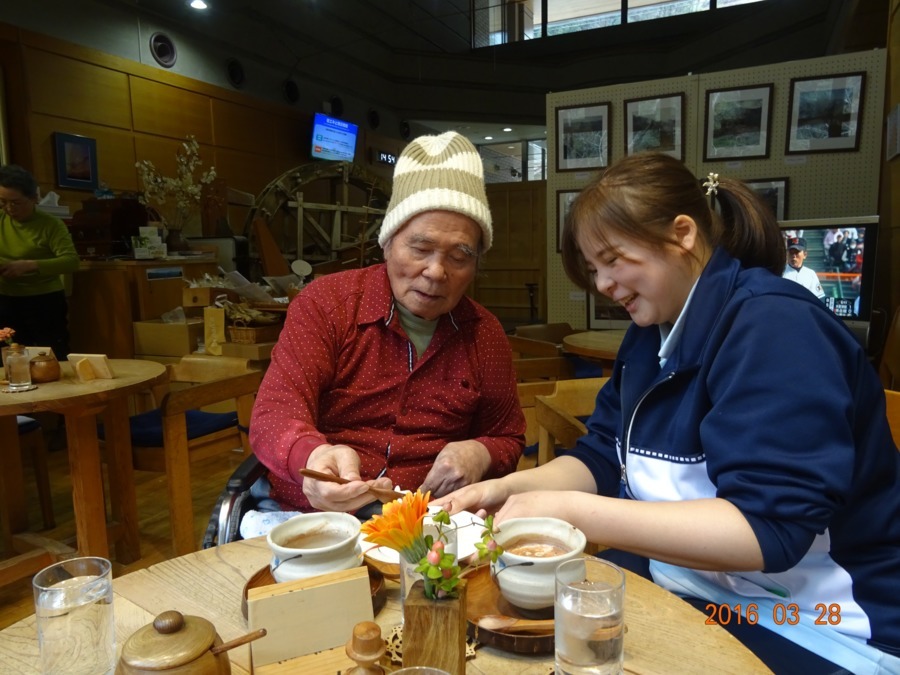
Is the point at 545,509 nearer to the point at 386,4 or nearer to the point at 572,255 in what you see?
the point at 572,255

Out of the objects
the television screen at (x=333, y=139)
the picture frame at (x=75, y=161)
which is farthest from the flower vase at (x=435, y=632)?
the television screen at (x=333, y=139)

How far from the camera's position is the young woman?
2.77 ft

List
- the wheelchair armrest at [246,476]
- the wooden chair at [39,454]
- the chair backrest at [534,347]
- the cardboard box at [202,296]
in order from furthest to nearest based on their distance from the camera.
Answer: the cardboard box at [202,296] → the chair backrest at [534,347] → the wooden chair at [39,454] → the wheelchair armrest at [246,476]

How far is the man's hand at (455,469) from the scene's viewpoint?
135 centimetres

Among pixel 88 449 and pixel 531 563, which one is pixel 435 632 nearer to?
pixel 531 563

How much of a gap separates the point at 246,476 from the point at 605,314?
3385mm

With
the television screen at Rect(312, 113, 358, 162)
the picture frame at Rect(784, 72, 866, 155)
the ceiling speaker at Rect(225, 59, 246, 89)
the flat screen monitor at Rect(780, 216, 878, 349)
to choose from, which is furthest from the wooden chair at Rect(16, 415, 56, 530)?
the television screen at Rect(312, 113, 358, 162)

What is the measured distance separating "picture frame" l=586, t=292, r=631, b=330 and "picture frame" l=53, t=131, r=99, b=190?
4.92m

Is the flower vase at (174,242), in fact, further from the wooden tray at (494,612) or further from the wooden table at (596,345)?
the wooden tray at (494,612)

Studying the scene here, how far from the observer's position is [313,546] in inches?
34.3

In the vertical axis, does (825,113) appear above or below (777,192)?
above

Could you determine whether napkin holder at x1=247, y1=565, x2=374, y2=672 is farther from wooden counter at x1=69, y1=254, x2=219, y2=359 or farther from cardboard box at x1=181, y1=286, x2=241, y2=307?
wooden counter at x1=69, y1=254, x2=219, y2=359

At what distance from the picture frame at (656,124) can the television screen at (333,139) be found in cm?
585

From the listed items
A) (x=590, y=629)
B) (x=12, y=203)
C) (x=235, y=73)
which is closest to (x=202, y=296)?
(x=12, y=203)
